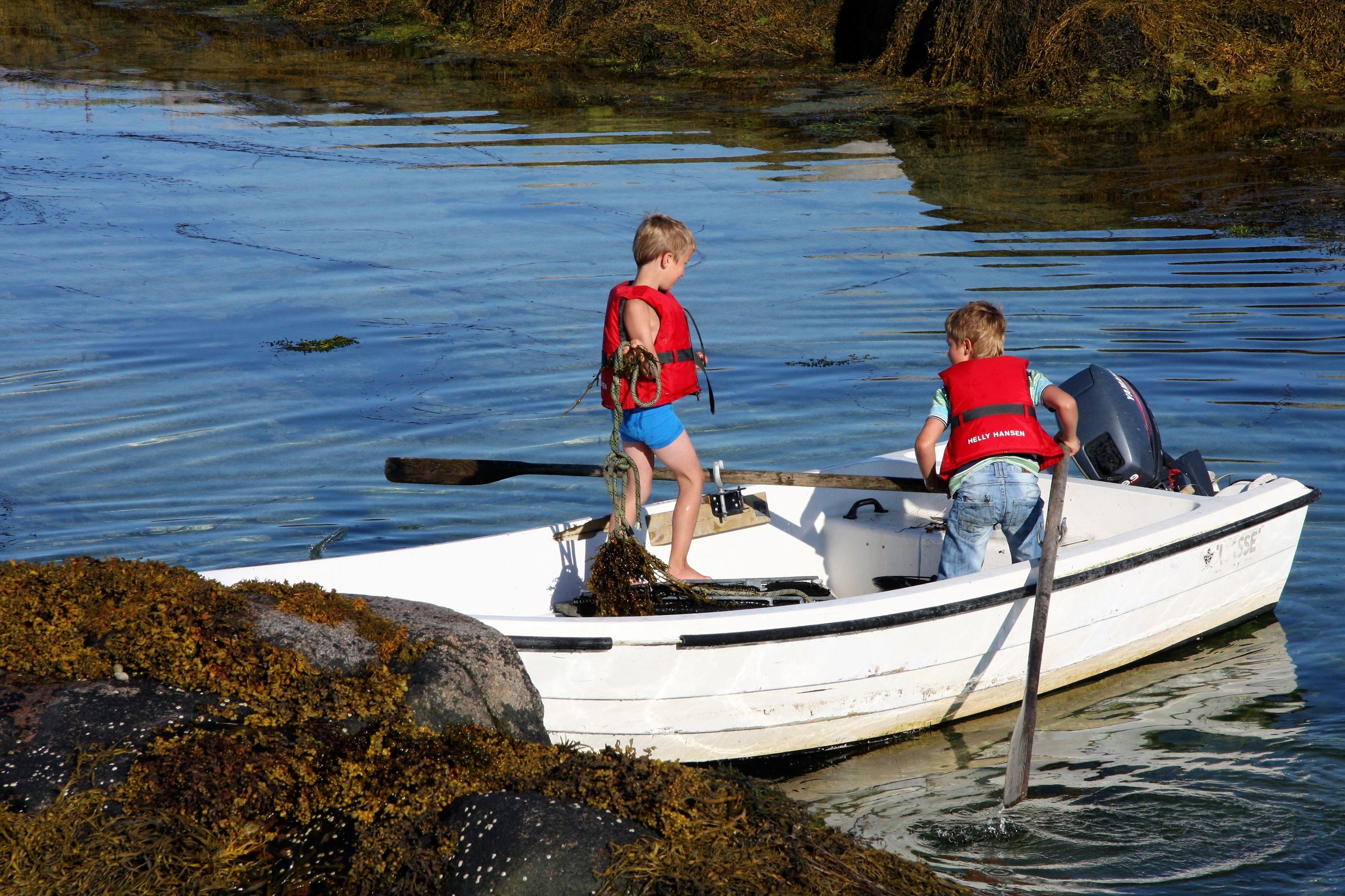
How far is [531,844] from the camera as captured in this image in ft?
11.3

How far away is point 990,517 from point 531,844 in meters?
2.74

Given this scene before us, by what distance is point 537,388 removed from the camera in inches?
373

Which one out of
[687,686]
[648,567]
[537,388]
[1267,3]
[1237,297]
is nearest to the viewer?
[687,686]

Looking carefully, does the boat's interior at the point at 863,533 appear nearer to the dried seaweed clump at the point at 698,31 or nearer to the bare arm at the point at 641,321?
the bare arm at the point at 641,321

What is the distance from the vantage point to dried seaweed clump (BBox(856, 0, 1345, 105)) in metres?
18.7

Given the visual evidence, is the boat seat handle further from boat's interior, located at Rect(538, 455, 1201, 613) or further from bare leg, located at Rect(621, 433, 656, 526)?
bare leg, located at Rect(621, 433, 656, 526)

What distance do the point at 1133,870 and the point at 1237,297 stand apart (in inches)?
309

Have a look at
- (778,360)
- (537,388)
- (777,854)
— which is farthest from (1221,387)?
(777,854)

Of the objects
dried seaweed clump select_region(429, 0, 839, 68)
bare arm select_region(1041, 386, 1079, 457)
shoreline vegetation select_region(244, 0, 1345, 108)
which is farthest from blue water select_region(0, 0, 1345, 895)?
dried seaweed clump select_region(429, 0, 839, 68)

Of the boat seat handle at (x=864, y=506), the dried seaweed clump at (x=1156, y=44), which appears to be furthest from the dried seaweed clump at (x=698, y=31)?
the boat seat handle at (x=864, y=506)

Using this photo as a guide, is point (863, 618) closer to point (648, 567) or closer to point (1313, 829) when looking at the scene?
point (648, 567)

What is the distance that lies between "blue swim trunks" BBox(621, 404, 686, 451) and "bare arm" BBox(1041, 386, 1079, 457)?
155 centimetres

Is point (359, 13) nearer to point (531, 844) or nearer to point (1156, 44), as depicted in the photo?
point (1156, 44)

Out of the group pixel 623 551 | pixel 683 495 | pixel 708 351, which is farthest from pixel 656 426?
pixel 708 351
